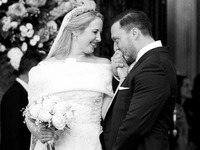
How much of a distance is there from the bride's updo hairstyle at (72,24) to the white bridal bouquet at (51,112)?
1.89 feet

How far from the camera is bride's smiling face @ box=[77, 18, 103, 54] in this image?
5500 millimetres

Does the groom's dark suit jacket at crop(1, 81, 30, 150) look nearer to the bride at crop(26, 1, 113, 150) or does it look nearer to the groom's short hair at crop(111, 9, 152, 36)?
the bride at crop(26, 1, 113, 150)

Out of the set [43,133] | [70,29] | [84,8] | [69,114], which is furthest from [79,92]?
[84,8]

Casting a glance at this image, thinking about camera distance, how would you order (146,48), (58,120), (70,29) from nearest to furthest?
(146,48) < (58,120) < (70,29)

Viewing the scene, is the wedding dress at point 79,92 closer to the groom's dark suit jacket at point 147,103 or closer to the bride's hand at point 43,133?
the bride's hand at point 43,133

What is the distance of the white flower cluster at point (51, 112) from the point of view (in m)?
5.12

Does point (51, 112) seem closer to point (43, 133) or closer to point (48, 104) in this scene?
point (48, 104)

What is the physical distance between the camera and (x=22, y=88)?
6531 millimetres

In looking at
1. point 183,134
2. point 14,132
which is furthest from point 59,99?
point 183,134

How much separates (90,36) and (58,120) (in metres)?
0.84

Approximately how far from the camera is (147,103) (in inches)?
181

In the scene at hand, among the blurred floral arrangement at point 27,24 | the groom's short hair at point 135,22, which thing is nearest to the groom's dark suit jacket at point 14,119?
the blurred floral arrangement at point 27,24

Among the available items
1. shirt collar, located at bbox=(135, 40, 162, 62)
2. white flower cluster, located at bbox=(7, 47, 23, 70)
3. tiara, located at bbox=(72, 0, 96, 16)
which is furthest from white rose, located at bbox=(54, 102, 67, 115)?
white flower cluster, located at bbox=(7, 47, 23, 70)

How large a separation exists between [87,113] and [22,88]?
126 cm
